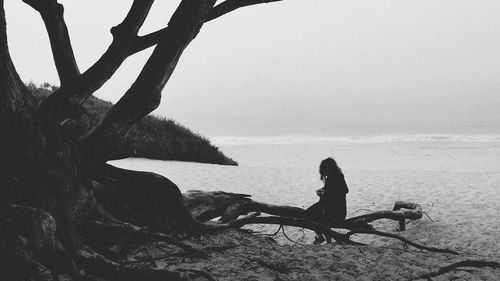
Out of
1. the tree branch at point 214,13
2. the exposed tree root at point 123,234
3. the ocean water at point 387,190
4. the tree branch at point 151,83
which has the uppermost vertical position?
the tree branch at point 214,13

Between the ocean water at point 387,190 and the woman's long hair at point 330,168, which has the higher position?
the woman's long hair at point 330,168

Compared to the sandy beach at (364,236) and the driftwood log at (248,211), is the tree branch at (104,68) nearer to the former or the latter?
the sandy beach at (364,236)

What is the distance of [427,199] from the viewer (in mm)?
10883

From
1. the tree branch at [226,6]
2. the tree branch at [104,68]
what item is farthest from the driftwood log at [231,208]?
the tree branch at [226,6]

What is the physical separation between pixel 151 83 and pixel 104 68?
24.2 inches

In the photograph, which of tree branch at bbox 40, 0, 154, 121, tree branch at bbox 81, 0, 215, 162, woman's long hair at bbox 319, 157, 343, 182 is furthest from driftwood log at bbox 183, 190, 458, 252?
tree branch at bbox 40, 0, 154, 121

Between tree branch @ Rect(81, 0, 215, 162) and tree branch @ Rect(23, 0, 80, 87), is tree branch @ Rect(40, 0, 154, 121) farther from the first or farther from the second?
tree branch @ Rect(81, 0, 215, 162)

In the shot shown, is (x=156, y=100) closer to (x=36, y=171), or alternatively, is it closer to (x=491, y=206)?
(x=36, y=171)

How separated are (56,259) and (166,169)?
47.2ft

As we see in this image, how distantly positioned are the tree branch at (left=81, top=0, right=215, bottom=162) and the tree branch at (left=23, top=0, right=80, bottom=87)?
67 centimetres

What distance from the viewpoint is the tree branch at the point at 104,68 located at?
395 cm

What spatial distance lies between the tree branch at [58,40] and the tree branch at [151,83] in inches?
26.2

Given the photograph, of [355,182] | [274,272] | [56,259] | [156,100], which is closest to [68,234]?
[56,259]

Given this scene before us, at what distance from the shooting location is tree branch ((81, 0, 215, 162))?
3635 mm
